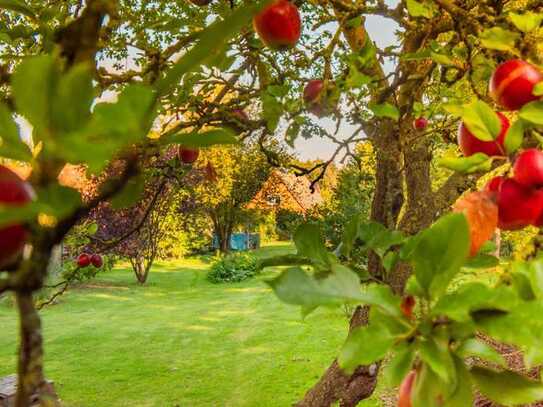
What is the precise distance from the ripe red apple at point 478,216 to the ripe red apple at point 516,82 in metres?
0.26

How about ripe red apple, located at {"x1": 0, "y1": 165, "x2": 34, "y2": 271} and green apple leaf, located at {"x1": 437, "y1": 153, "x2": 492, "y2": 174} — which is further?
green apple leaf, located at {"x1": 437, "y1": 153, "x2": 492, "y2": 174}

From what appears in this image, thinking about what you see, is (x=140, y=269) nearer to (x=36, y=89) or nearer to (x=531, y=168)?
(x=531, y=168)

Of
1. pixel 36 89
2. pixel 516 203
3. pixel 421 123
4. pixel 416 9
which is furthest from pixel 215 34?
pixel 421 123

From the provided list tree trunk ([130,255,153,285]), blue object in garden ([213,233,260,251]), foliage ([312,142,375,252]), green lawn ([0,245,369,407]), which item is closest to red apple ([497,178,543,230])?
green lawn ([0,245,369,407])

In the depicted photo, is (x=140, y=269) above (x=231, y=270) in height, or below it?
above

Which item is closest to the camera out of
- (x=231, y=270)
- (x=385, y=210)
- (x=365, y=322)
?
(x=365, y=322)

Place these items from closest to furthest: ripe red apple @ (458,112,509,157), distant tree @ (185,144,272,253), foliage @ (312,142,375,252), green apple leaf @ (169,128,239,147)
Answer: green apple leaf @ (169,128,239,147)
ripe red apple @ (458,112,509,157)
foliage @ (312,142,375,252)
distant tree @ (185,144,272,253)

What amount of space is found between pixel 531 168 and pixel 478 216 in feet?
0.36

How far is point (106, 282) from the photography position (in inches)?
675

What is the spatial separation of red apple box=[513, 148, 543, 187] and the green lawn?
645cm

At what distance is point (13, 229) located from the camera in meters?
0.46

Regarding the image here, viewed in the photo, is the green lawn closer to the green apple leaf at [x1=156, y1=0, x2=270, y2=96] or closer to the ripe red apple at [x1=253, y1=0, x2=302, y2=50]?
the ripe red apple at [x1=253, y1=0, x2=302, y2=50]

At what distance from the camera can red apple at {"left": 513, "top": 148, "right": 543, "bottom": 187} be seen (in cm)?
73

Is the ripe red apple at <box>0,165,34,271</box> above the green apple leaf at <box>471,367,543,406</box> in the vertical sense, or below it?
above
